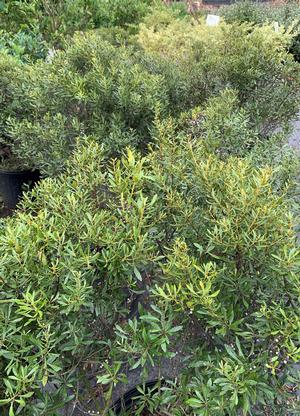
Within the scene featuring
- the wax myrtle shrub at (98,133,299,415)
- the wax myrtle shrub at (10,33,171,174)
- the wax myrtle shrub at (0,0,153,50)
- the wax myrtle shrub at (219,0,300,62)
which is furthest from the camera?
the wax myrtle shrub at (219,0,300,62)

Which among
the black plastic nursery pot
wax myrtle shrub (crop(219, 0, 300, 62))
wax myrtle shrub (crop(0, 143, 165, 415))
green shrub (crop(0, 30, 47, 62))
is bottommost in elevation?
the black plastic nursery pot

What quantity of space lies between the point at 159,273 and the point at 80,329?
411 millimetres

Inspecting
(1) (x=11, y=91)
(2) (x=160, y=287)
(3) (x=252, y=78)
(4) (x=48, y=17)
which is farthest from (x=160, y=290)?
(4) (x=48, y=17)

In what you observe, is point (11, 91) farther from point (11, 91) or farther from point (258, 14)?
point (258, 14)

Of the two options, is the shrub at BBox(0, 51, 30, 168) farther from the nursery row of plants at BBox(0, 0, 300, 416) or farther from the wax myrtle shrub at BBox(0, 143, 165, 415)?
the wax myrtle shrub at BBox(0, 143, 165, 415)

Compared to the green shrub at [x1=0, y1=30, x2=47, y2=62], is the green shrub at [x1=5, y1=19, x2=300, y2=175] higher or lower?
the green shrub at [x1=5, y1=19, x2=300, y2=175]

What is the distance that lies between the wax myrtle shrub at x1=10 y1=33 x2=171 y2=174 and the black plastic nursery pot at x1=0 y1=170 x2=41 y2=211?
37.0 inches

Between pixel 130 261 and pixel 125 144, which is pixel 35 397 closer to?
pixel 130 261

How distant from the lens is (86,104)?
2.89 metres

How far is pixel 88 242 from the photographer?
144cm

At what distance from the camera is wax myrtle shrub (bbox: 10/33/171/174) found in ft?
9.07

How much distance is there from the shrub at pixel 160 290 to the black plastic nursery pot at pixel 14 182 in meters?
2.60

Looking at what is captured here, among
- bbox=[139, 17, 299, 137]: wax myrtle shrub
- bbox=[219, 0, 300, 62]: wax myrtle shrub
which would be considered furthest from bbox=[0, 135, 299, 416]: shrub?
bbox=[219, 0, 300, 62]: wax myrtle shrub

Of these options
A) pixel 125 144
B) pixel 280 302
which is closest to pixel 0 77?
pixel 125 144
